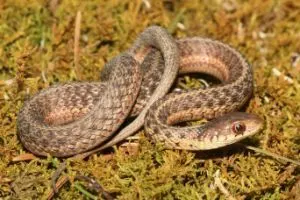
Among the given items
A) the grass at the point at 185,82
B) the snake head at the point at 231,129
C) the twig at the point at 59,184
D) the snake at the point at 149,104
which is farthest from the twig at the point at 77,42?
the snake head at the point at 231,129

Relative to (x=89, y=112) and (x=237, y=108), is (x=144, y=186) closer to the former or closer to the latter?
(x=89, y=112)

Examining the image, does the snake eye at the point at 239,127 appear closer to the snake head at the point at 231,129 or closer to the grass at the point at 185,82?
the snake head at the point at 231,129

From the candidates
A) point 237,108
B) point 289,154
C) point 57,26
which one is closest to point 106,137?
point 237,108

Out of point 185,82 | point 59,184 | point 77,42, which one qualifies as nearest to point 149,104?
point 185,82

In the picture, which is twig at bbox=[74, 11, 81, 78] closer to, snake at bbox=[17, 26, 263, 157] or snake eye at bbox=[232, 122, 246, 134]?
snake at bbox=[17, 26, 263, 157]

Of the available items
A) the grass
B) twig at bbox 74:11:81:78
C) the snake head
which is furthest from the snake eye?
twig at bbox 74:11:81:78

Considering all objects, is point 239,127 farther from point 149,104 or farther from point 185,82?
point 185,82
